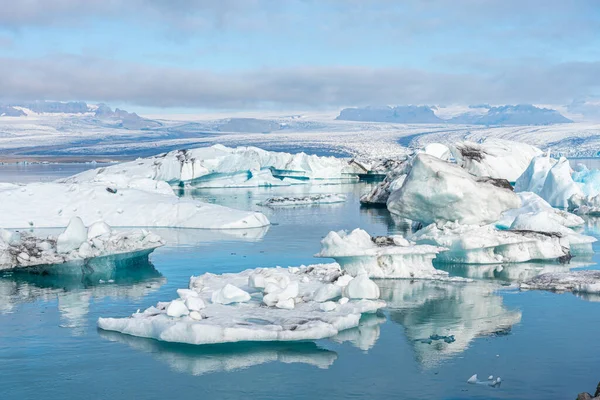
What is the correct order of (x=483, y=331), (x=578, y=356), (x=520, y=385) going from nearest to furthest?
(x=520, y=385) < (x=578, y=356) < (x=483, y=331)

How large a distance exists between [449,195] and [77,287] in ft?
22.9

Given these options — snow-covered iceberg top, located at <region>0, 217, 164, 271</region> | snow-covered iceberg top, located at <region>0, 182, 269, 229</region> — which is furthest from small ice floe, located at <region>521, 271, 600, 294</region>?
snow-covered iceberg top, located at <region>0, 182, 269, 229</region>

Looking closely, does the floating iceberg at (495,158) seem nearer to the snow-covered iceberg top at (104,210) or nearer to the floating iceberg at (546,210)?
the floating iceberg at (546,210)

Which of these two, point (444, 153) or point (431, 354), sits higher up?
point (444, 153)

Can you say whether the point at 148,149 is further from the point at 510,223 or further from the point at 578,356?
the point at 578,356

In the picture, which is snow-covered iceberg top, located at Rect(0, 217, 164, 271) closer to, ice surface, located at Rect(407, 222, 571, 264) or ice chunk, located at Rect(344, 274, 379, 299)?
ice chunk, located at Rect(344, 274, 379, 299)

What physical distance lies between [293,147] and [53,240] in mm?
98134

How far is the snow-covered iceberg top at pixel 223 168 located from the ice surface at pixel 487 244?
79.5 ft

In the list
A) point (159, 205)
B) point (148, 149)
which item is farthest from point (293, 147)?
point (159, 205)

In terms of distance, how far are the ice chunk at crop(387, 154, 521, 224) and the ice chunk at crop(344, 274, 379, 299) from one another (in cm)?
426

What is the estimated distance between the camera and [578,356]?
830 cm

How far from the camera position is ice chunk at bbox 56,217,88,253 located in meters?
12.9

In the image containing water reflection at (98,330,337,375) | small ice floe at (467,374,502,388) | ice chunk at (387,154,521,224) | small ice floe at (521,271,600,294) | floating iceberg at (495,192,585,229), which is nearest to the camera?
small ice floe at (467,374,502,388)

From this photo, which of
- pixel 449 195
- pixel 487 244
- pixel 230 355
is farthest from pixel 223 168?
pixel 230 355
